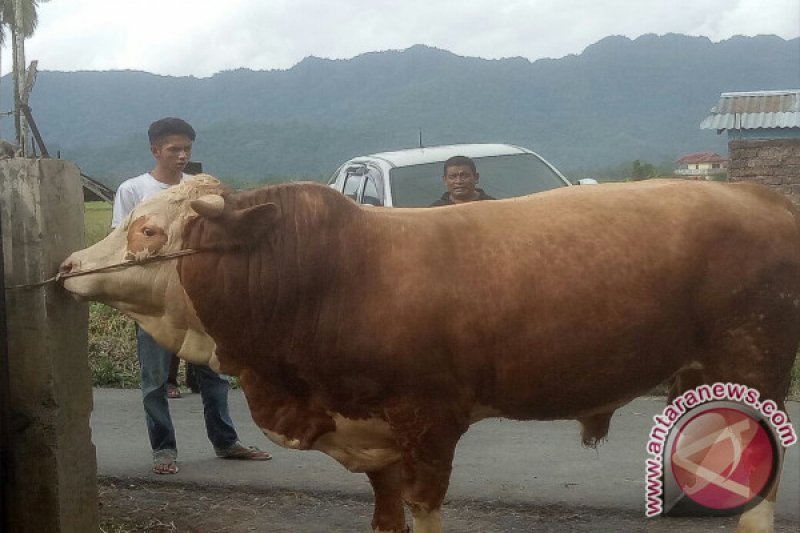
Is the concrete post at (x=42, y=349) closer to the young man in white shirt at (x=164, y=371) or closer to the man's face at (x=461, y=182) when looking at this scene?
the young man in white shirt at (x=164, y=371)

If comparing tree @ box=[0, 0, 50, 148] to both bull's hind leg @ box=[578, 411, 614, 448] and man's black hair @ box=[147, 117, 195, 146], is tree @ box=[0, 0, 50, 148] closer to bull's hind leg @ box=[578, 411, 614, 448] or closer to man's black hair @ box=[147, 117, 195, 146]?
man's black hair @ box=[147, 117, 195, 146]

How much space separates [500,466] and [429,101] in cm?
5119

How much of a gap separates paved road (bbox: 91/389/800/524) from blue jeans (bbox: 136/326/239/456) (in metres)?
0.17

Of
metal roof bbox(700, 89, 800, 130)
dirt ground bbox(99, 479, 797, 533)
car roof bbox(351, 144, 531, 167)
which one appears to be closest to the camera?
dirt ground bbox(99, 479, 797, 533)

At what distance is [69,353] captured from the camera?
10.3 feet

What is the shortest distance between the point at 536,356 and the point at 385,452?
1.80 ft

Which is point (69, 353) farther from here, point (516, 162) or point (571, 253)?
point (516, 162)

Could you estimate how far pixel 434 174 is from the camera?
6.75 meters

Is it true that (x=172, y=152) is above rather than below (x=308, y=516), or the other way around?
above

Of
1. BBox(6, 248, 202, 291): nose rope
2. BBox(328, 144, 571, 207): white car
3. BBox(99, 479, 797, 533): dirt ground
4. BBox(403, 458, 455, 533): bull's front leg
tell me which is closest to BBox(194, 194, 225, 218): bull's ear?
BBox(6, 248, 202, 291): nose rope

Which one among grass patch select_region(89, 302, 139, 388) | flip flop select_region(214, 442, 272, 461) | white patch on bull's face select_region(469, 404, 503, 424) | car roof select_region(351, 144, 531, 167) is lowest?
flip flop select_region(214, 442, 272, 461)

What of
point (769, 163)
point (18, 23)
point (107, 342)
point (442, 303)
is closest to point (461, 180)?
point (442, 303)

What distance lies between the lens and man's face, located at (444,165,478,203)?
4953 millimetres

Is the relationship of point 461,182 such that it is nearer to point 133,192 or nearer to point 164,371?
point 133,192
